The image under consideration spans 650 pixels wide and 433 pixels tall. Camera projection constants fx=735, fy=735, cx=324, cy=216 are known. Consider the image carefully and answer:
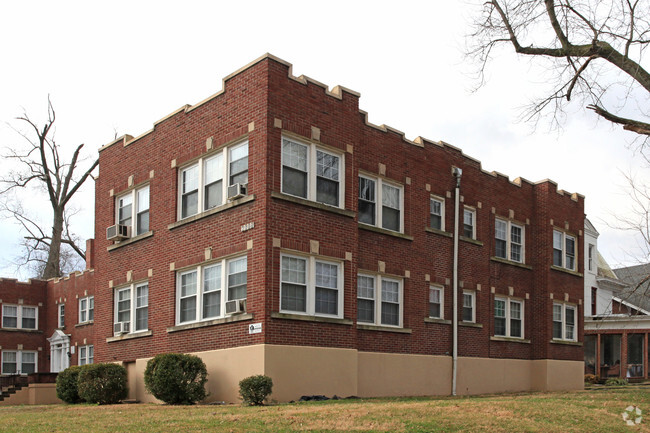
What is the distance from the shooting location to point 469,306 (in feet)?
84.6

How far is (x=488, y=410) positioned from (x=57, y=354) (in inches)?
1304

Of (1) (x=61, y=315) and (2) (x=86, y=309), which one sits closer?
(2) (x=86, y=309)

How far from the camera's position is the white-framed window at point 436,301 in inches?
948

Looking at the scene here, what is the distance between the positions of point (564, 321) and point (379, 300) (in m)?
11.5

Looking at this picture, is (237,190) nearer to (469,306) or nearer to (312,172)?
(312,172)

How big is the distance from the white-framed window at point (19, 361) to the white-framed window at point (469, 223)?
90.7 feet

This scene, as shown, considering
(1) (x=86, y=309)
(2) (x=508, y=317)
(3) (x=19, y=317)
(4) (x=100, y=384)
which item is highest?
(2) (x=508, y=317)

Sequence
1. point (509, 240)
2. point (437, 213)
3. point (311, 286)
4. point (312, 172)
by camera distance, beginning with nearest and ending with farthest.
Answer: point (311, 286), point (312, 172), point (437, 213), point (509, 240)

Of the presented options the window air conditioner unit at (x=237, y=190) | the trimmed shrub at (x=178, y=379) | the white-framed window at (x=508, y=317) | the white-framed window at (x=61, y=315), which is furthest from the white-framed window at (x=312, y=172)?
the white-framed window at (x=61, y=315)

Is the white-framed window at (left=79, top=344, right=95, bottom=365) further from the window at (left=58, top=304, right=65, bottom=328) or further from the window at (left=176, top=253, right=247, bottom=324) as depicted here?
the window at (left=176, top=253, right=247, bottom=324)

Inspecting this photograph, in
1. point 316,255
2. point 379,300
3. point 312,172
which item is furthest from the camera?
point 379,300

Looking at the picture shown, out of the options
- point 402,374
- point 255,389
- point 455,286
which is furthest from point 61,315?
point 255,389

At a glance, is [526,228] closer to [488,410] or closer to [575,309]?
[575,309]

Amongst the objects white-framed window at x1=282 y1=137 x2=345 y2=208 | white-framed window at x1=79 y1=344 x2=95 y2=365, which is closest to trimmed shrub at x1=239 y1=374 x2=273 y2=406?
white-framed window at x1=282 y1=137 x2=345 y2=208
